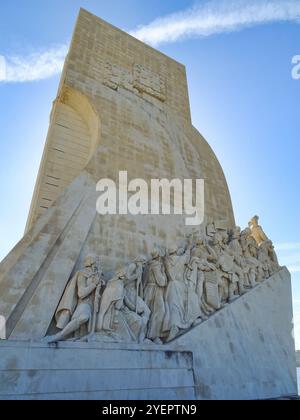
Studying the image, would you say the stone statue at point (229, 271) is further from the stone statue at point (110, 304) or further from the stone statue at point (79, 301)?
the stone statue at point (79, 301)

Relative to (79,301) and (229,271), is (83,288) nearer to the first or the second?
(79,301)

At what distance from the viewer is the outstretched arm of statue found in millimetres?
4363

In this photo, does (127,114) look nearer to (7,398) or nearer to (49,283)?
(49,283)

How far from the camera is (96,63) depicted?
8.13m

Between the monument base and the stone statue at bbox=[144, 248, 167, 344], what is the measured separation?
0.32 meters

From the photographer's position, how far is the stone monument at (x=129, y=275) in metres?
3.94

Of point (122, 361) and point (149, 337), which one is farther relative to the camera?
point (149, 337)

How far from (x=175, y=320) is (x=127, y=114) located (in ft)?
15.8

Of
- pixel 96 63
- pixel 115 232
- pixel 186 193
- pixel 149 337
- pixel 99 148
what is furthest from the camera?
pixel 96 63

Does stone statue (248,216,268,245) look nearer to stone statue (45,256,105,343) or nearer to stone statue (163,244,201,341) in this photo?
stone statue (163,244,201,341)

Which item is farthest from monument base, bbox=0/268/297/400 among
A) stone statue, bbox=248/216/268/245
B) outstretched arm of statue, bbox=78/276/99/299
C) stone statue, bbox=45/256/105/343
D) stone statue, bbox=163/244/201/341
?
stone statue, bbox=248/216/268/245
